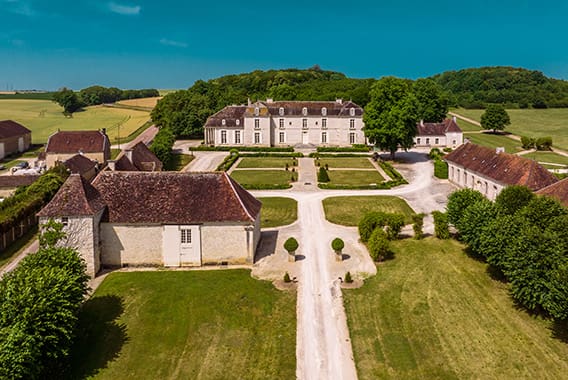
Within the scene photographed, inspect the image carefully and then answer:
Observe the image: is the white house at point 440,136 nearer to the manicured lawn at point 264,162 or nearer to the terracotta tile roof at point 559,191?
the manicured lawn at point 264,162

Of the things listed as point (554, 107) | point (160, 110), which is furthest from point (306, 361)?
point (554, 107)

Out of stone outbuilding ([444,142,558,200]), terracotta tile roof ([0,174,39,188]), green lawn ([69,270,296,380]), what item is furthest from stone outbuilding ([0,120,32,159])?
stone outbuilding ([444,142,558,200])

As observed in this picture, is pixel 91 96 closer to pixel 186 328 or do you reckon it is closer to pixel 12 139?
pixel 12 139

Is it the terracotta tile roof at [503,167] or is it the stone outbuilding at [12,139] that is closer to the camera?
the terracotta tile roof at [503,167]

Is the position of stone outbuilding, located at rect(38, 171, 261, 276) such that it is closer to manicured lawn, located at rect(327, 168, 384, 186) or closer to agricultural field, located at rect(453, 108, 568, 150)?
manicured lawn, located at rect(327, 168, 384, 186)

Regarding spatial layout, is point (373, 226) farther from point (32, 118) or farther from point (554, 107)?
point (554, 107)

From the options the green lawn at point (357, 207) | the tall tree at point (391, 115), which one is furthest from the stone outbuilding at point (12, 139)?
the tall tree at point (391, 115)
